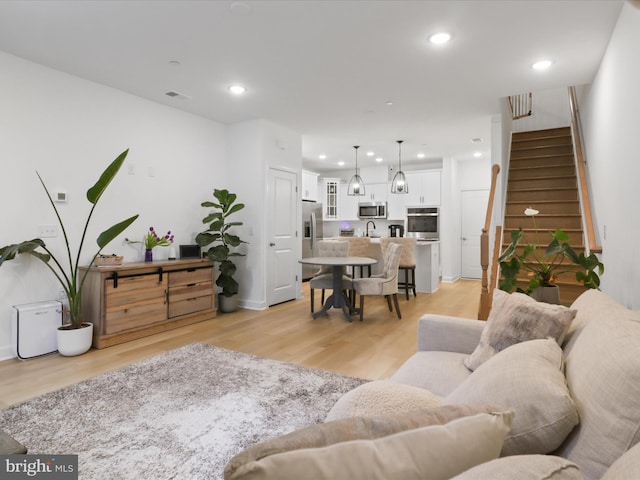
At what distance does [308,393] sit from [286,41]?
2.82m

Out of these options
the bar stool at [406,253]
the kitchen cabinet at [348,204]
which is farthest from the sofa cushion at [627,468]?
the kitchen cabinet at [348,204]

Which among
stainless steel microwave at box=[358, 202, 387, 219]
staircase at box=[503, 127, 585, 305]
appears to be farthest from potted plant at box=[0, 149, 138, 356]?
stainless steel microwave at box=[358, 202, 387, 219]

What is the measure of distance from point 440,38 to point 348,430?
10.9 feet

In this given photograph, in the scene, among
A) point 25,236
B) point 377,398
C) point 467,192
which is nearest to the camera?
point 377,398

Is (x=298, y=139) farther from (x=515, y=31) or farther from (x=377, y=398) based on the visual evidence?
(x=377, y=398)

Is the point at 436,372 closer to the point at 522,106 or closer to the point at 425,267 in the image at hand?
the point at 425,267

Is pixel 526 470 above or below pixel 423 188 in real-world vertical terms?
below

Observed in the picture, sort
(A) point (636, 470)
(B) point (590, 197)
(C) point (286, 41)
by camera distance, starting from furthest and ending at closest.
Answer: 1. (B) point (590, 197)
2. (C) point (286, 41)
3. (A) point (636, 470)

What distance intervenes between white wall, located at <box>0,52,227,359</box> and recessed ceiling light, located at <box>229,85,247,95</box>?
1.13 meters

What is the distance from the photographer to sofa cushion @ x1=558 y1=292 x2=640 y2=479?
731 mm

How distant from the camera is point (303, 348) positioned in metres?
3.67

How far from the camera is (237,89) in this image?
13.8ft

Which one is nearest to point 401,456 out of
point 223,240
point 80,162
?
point 80,162

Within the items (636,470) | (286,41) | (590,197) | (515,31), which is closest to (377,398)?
(636,470)
